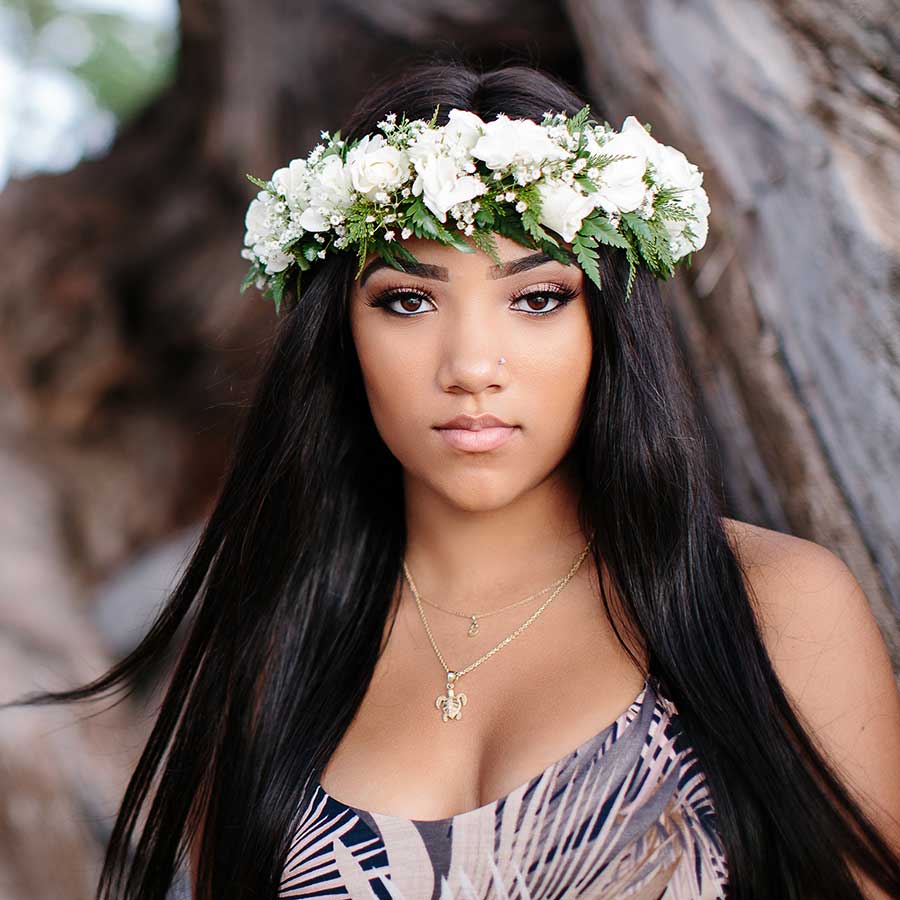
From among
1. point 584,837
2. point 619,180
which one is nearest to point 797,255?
point 619,180

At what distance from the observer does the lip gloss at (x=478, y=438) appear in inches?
80.1

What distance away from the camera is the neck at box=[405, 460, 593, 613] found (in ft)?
7.64

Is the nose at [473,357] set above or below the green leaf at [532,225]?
below

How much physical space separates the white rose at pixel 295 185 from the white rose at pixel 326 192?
0.11 ft

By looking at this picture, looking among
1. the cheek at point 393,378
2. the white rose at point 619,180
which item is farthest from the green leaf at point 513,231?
the cheek at point 393,378

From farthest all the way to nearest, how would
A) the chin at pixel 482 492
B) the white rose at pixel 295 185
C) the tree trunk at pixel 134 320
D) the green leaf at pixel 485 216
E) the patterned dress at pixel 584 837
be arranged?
the tree trunk at pixel 134 320
the white rose at pixel 295 185
the chin at pixel 482 492
the green leaf at pixel 485 216
the patterned dress at pixel 584 837

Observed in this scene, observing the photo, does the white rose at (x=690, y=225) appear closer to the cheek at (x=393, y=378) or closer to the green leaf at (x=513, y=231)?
the green leaf at (x=513, y=231)

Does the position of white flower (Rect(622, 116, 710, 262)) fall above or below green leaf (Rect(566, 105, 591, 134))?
below

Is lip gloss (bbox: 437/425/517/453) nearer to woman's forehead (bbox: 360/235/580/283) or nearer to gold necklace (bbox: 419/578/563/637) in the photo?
woman's forehead (bbox: 360/235/580/283)

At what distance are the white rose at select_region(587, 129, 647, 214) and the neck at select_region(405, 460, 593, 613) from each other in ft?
2.00

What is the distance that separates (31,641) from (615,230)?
327 centimetres

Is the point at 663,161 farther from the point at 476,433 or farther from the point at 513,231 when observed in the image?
the point at 476,433

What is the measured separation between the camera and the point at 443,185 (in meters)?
1.97

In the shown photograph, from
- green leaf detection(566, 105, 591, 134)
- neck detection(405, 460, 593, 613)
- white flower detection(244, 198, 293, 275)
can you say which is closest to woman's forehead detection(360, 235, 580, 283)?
green leaf detection(566, 105, 591, 134)
